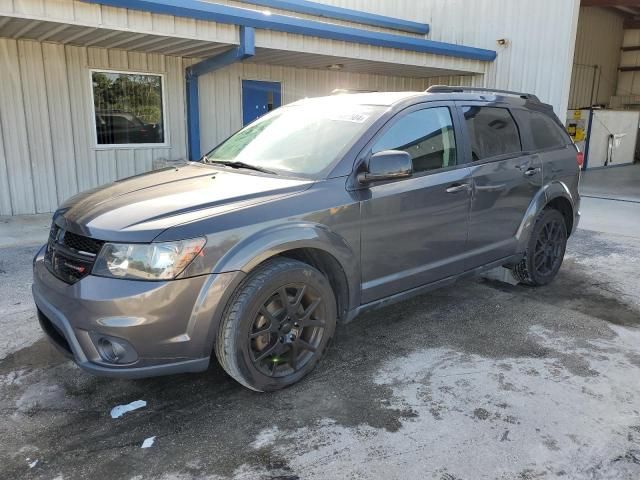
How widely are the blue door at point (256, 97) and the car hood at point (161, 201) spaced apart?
7373 millimetres

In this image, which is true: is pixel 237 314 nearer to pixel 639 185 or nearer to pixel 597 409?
pixel 597 409

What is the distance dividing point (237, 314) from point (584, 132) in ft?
52.2

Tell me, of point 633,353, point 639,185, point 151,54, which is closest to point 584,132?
point 639,185

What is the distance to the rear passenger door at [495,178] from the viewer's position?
13.6 feet

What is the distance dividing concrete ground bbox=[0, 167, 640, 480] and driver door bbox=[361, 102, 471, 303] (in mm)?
546

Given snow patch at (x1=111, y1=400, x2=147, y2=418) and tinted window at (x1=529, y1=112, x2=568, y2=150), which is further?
tinted window at (x1=529, y1=112, x2=568, y2=150)

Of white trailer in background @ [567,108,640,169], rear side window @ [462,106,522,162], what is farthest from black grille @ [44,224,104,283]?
white trailer in background @ [567,108,640,169]

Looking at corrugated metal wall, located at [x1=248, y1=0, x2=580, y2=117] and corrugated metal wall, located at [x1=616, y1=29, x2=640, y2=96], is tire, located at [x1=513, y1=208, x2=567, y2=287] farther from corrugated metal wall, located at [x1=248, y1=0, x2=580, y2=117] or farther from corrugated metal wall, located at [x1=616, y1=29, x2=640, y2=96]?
corrugated metal wall, located at [x1=616, y1=29, x2=640, y2=96]

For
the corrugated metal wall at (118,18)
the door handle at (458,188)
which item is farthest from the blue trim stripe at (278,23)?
the door handle at (458,188)

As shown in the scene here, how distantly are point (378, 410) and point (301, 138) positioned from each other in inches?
74.1

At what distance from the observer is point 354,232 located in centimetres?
335

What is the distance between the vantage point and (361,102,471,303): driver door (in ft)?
11.5

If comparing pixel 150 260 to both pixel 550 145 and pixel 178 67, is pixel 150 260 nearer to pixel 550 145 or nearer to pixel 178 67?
pixel 550 145

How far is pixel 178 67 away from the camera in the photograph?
9500 mm
